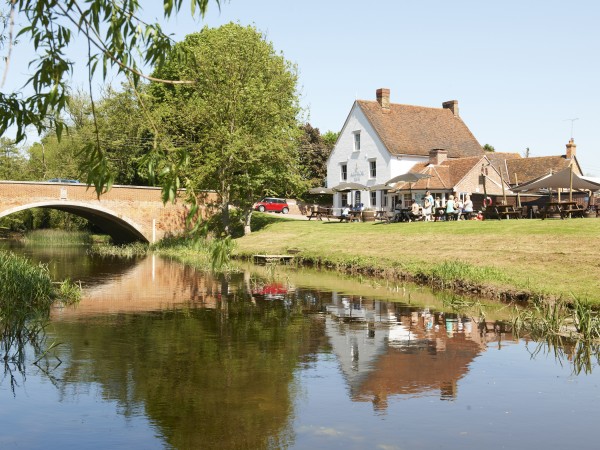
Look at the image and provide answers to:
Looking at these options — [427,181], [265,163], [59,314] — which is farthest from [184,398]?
[427,181]

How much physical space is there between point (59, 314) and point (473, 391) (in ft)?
32.7

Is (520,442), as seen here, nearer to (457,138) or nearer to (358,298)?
(358,298)

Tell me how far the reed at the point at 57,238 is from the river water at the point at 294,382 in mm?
36980

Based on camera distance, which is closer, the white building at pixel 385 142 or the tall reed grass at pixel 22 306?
the tall reed grass at pixel 22 306

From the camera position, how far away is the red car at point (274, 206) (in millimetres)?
62438

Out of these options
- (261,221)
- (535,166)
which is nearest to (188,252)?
(261,221)

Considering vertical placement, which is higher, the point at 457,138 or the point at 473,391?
the point at 457,138

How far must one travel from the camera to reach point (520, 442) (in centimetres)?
801

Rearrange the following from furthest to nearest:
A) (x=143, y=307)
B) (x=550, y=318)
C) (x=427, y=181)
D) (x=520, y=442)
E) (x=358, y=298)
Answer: (x=427, y=181)
(x=358, y=298)
(x=143, y=307)
(x=550, y=318)
(x=520, y=442)

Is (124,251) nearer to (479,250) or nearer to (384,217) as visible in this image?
(384,217)

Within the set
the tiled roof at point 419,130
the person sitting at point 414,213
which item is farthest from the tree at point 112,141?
the person sitting at point 414,213

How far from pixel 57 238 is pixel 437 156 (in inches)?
1176

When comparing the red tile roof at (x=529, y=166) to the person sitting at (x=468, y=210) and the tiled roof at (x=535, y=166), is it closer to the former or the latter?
the tiled roof at (x=535, y=166)

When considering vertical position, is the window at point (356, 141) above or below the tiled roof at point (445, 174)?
above
